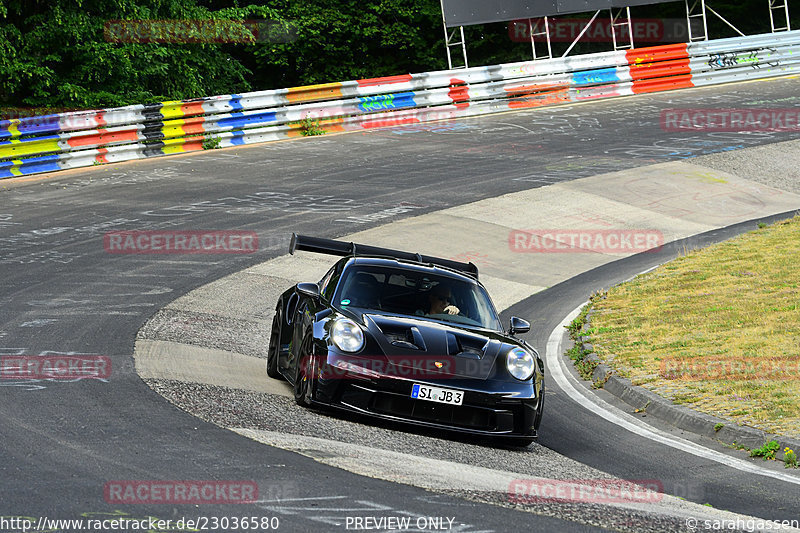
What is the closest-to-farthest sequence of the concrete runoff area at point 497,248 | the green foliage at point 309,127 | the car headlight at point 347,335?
the car headlight at point 347,335 → the concrete runoff area at point 497,248 → the green foliage at point 309,127

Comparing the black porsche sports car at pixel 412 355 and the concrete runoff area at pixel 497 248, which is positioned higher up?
the black porsche sports car at pixel 412 355

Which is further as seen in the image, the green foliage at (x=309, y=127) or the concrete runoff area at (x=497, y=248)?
the green foliage at (x=309, y=127)

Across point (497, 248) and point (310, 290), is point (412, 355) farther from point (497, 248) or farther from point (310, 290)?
point (497, 248)

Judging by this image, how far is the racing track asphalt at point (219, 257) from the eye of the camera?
620 cm

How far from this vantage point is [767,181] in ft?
76.5

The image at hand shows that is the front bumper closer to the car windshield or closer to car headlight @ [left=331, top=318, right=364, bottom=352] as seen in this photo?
car headlight @ [left=331, top=318, right=364, bottom=352]

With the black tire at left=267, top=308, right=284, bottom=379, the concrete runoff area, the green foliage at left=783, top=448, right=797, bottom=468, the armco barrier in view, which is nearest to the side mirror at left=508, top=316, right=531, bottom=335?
the concrete runoff area

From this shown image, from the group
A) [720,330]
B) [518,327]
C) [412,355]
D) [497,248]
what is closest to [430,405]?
[412,355]

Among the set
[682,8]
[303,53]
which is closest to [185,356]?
[303,53]

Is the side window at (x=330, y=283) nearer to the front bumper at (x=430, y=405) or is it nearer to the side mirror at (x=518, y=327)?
the front bumper at (x=430, y=405)

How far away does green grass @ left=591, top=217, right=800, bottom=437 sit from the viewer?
977 cm

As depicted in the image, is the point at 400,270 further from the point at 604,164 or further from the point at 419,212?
the point at 604,164

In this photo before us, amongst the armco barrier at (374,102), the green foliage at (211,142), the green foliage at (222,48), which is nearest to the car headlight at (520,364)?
the armco barrier at (374,102)

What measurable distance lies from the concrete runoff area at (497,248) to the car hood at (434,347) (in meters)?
1.00
